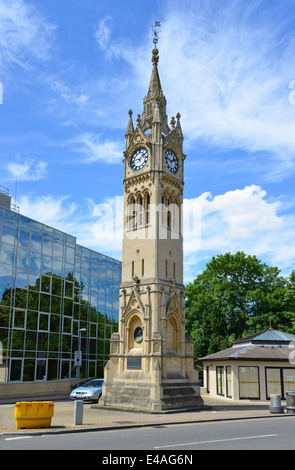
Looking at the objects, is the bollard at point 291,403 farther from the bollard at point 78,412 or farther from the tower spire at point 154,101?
the tower spire at point 154,101

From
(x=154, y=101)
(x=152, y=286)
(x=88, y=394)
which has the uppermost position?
(x=154, y=101)

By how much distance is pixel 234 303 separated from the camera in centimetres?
4712

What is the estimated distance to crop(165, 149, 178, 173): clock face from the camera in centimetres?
2985

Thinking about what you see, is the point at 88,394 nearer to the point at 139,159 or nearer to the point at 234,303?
the point at 139,159

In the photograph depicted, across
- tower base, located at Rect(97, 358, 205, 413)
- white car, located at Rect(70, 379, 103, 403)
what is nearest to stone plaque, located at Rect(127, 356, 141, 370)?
tower base, located at Rect(97, 358, 205, 413)

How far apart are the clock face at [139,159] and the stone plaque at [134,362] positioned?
12.2m

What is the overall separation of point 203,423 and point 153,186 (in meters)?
14.9

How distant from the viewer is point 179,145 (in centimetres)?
3148

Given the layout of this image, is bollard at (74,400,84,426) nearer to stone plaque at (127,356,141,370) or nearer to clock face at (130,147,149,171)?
stone plaque at (127,356,141,370)

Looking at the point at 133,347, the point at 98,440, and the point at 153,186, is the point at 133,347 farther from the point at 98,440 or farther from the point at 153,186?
the point at 98,440

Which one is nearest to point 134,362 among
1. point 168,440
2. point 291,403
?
point 291,403

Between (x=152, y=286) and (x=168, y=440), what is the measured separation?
1380 centimetres

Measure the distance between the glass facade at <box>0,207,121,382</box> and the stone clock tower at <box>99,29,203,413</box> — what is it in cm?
888
